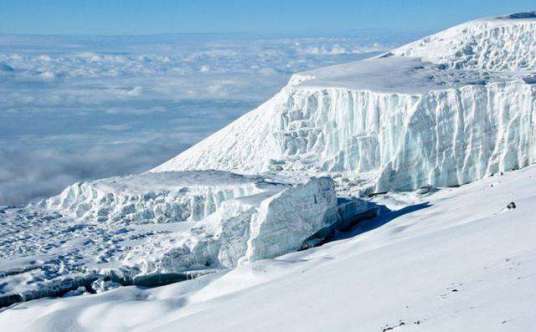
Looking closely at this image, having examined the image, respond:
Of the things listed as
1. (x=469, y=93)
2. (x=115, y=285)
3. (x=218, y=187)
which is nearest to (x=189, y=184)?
(x=218, y=187)

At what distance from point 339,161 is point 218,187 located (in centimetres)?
881

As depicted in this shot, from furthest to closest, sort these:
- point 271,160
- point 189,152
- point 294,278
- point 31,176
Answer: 1. point 31,176
2. point 189,152
3. point 271,160
4. point 294,278

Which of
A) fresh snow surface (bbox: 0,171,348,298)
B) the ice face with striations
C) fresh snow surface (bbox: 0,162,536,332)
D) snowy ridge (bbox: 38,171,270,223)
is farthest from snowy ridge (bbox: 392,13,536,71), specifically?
snowy ridge (bbox: 38,171,270,223)

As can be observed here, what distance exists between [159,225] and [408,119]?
15571mm

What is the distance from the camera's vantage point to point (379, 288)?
76.0 feet

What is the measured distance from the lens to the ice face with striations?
4709cm

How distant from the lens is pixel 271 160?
54.3 metres

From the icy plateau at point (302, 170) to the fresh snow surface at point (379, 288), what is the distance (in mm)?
3063

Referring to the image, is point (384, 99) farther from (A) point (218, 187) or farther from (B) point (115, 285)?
(B) point (115, 285)

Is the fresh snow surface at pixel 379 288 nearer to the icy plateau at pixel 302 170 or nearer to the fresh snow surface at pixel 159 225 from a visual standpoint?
the fresh snow surface at pixel 159 225

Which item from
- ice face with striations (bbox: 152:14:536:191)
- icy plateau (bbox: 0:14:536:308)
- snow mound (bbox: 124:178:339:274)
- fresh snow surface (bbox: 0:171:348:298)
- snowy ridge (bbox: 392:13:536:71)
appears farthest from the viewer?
snowy ridge (bbox: 392:13:536:71)

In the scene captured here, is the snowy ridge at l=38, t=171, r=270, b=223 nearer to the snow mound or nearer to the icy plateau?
the icy plateau

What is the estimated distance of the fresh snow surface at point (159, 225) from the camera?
38500 millimetres

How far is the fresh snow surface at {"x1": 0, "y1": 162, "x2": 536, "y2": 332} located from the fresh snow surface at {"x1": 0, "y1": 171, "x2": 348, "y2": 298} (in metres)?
2.55
